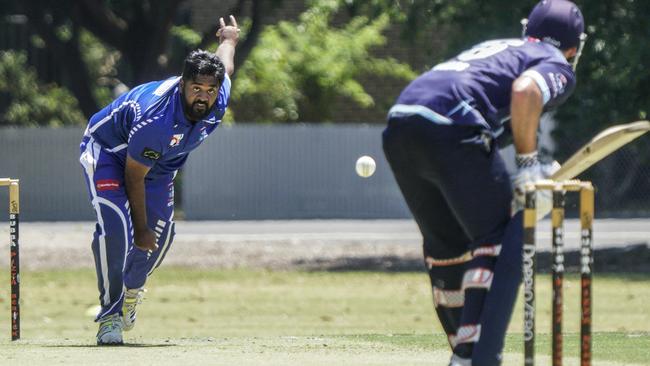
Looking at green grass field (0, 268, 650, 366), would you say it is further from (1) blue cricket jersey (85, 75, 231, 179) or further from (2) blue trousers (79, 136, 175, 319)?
(1) blue cricket jersey (85, 75, 231, 179)

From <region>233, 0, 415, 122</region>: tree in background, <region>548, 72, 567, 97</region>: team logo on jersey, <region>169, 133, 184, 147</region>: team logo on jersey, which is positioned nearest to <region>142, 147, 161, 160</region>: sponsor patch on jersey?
<region>169, 133, 184, 147</region>: team logo on jersey

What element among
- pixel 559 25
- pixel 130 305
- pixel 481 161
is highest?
pixel 559 25

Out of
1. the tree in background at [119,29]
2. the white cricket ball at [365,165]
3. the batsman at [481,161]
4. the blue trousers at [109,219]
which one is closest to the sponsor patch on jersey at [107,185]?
the blue trousers at [109,219]

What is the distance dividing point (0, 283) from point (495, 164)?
11.6 metres

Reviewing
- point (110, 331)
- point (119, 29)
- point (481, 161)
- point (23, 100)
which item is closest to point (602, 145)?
point (481, 161)

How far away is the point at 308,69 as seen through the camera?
107ft

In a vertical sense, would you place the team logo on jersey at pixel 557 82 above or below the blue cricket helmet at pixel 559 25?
below

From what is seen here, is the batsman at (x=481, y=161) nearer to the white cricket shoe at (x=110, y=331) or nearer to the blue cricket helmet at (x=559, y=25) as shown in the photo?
the blue cricket helmet at (x=559, y=25)

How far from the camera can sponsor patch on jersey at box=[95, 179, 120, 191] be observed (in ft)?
27.0

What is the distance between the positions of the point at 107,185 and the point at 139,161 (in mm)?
395

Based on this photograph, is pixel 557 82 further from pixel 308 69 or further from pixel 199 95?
pixel 308 69

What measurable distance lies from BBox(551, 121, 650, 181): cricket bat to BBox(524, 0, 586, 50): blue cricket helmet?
651 millimetres

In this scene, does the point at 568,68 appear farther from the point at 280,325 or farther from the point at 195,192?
the point at 195,192

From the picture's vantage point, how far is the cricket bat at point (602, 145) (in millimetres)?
5391
